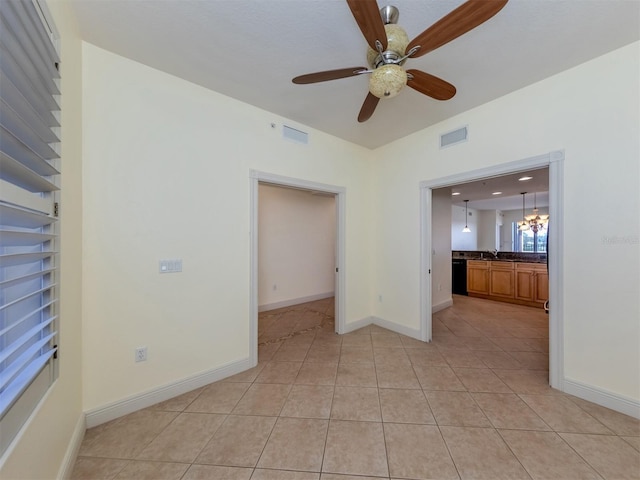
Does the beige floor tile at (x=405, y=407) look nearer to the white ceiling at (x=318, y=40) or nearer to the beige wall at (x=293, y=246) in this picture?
the white ceiling at (x=318, y=40)

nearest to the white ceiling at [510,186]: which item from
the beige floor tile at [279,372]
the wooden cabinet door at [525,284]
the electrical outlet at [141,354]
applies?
the wooden cabinet door at [525,284]

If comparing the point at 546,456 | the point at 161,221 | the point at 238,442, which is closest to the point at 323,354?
the point at 238,442

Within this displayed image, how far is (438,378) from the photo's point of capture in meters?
2.35

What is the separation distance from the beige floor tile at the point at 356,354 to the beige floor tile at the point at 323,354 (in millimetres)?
69

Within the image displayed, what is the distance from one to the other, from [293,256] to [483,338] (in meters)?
3.43

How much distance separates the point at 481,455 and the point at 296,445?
44.9 inches

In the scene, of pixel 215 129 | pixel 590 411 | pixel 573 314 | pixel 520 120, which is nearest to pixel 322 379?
pixel 590 411

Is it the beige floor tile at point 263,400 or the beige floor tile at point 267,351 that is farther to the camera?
the beige floor tile at point 267,351

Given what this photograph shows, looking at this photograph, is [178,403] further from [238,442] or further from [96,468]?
[238,442]

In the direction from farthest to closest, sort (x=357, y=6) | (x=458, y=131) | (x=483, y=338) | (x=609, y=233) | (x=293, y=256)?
(x=293, y=256) → (x=483, y=338) → (x=458, y=131) → (x=609, y=233) → (x=357, y=6)

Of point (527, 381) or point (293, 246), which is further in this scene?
point (293, 246)

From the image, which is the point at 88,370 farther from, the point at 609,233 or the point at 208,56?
the point at 609,233

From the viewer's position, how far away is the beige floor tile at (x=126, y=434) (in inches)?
61.1

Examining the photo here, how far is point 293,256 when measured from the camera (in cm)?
512
